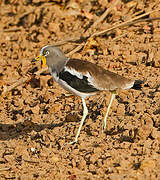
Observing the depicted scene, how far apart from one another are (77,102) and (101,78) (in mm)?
1439

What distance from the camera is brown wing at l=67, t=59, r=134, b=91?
18.4 feet

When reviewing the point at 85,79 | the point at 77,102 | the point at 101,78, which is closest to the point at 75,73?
the point at 85,79

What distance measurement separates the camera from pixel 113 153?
16.9 ft

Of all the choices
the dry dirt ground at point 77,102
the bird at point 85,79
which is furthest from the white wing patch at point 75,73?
the dry dirt ground at point 77,102

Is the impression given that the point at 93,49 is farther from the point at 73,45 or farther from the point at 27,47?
the point at 27,47

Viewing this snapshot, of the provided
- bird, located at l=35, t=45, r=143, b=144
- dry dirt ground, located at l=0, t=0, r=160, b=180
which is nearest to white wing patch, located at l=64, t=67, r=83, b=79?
bird, located at l=35, t=45, r=143, b=144

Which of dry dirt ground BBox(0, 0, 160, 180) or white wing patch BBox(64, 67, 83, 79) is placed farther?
white wing patch BBox(64, 67, 83, 79)

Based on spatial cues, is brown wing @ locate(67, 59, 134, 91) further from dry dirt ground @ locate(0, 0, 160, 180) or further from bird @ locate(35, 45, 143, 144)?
dry dirt ground @ locate(0, 0, 160, 180)

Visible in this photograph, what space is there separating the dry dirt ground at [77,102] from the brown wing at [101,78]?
0.54m

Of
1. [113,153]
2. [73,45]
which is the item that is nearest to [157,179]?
[113,153]

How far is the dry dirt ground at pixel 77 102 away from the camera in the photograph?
16.8ft

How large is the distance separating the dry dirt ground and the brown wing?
545 mm

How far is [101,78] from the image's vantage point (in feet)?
18.5

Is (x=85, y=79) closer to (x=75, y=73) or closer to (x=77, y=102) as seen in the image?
(x=75, y=73)
